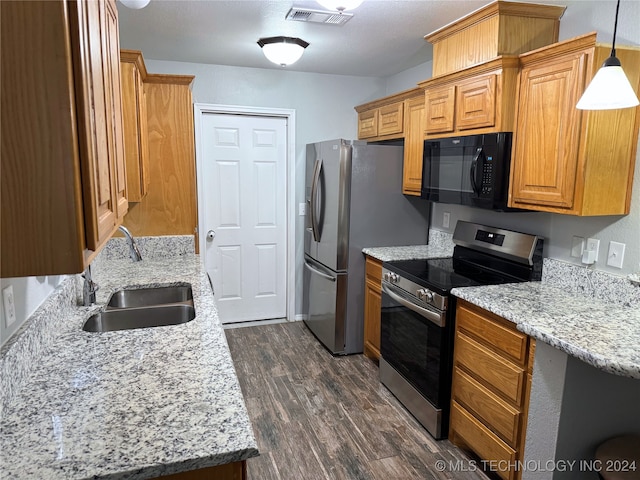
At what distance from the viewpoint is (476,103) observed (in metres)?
2.43

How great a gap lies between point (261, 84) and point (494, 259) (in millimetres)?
2579

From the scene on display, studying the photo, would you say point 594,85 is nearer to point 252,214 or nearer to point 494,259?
point 494,259

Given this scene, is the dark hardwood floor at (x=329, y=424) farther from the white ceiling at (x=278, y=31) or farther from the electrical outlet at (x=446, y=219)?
the white ceiling at (x=278, y=31)

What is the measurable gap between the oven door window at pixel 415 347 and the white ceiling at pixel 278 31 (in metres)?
1.71

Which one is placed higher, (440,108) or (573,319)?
(440,108)

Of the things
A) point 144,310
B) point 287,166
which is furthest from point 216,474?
point 287,166

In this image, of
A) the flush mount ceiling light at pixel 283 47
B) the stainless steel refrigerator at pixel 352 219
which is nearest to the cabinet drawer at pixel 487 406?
the stainless steel refrigerator at pixel 352 219

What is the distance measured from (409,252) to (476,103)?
1237mm

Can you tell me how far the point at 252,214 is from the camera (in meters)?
4.16

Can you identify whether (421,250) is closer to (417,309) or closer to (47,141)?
(417,309)

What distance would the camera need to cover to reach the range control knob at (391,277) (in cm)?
275

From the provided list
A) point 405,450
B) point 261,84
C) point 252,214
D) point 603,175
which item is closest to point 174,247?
point 252,214

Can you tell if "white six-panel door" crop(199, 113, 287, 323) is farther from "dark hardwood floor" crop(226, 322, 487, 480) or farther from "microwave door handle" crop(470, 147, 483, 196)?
"microwave door handle" crop(470, 147, 483, 196)

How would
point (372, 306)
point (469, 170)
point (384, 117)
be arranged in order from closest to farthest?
point (469, 170)
point (372, 306)
point (384, 117)
